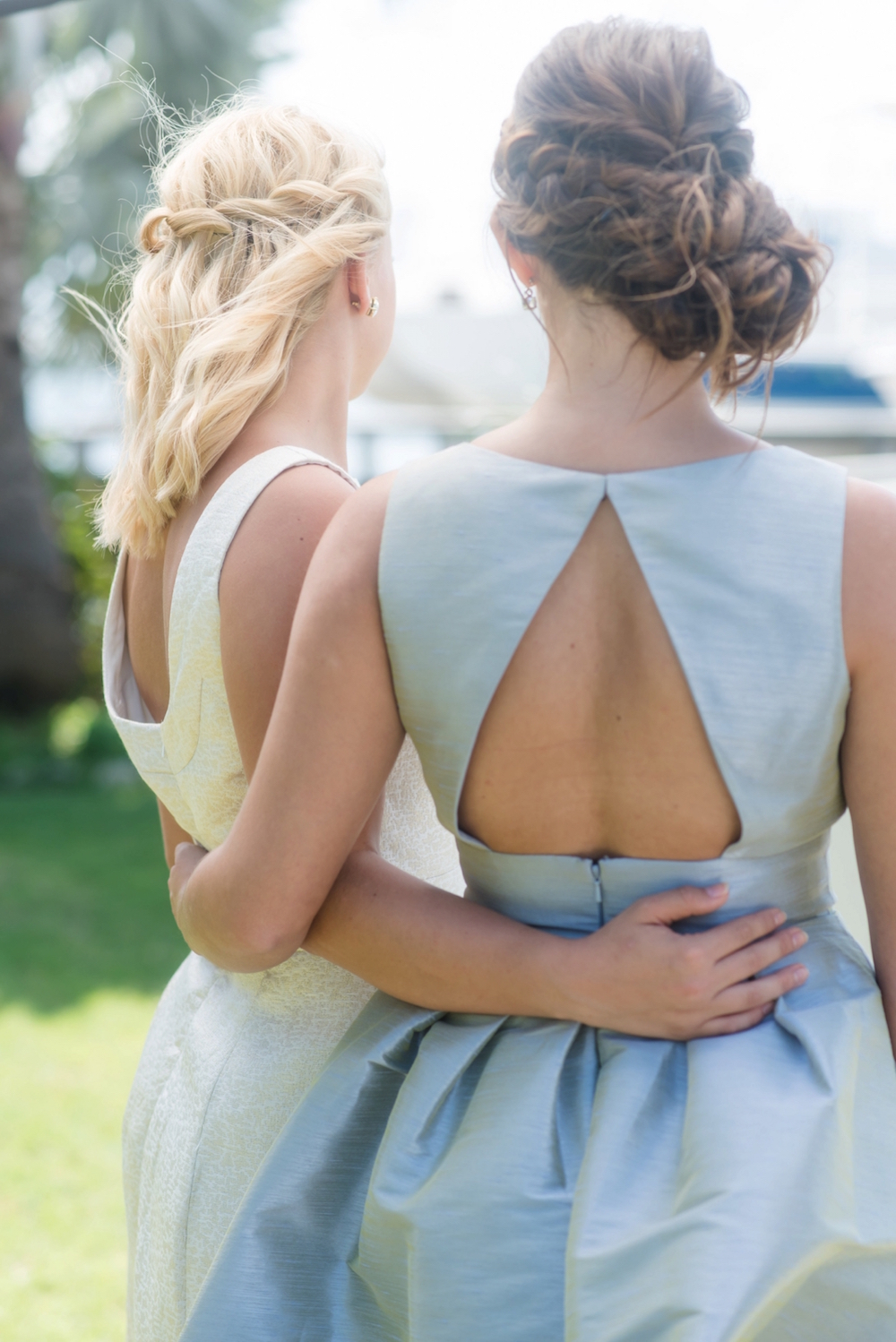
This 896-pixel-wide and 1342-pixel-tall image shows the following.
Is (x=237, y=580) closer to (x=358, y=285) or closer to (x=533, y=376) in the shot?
(x=358, y=285)

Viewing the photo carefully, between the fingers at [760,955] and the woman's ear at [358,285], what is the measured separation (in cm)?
94

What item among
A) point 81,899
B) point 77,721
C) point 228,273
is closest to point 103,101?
point 77,721

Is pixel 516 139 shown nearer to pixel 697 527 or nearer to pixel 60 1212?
pixel 697 527

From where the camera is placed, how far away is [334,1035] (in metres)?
1.56

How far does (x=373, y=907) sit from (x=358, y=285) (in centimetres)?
80

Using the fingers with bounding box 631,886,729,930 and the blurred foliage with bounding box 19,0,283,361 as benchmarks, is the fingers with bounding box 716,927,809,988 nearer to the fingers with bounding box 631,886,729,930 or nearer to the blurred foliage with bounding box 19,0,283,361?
the fingers with bounding box 631,886,729,930

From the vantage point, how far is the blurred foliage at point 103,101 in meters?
11.3

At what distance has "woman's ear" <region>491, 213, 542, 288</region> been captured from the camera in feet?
3.92

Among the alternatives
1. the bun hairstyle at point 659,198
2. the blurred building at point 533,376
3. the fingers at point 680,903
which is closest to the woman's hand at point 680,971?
the fingers at point 680,903

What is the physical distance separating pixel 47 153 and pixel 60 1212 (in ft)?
43.6

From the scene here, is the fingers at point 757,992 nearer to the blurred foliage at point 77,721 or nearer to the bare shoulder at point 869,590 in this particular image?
the bare shoulder at point 869,590

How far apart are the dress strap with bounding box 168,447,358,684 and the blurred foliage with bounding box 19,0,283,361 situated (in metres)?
8.67

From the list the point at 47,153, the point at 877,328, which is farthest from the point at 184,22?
the point at 877,328

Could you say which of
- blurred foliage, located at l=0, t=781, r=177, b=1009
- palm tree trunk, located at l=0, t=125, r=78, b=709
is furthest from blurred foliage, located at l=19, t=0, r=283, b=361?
blurred foliage, located at l=0, t=781, r=177, b=1009
